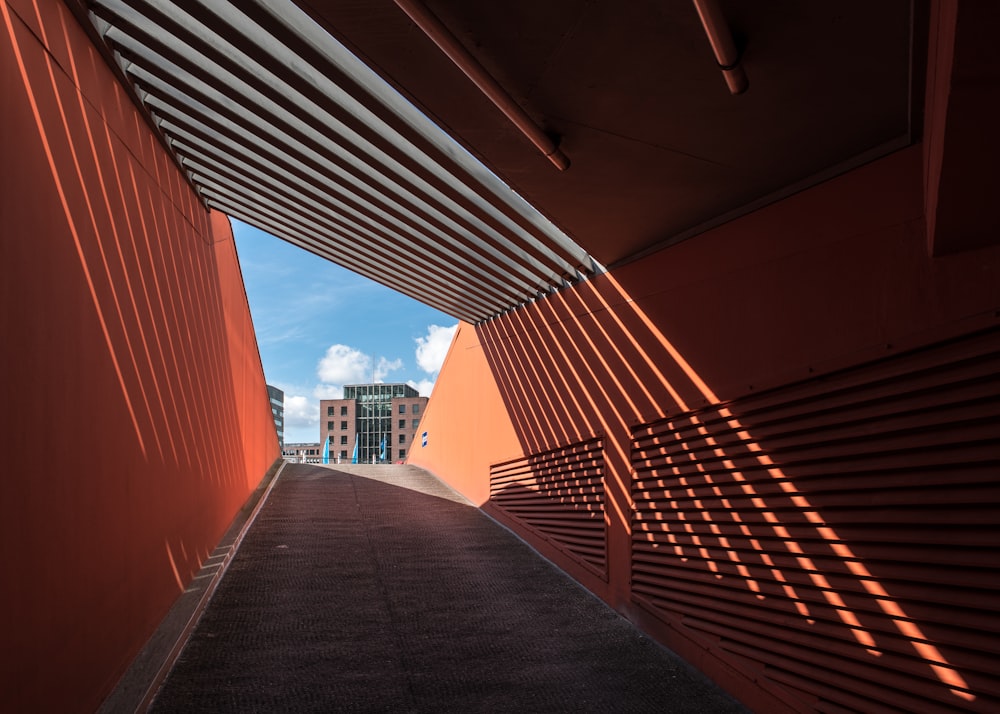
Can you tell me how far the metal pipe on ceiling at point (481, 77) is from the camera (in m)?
3.49

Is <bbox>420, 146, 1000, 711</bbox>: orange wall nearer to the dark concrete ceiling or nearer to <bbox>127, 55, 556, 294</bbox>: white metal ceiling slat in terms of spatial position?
the dark concrete ceiling

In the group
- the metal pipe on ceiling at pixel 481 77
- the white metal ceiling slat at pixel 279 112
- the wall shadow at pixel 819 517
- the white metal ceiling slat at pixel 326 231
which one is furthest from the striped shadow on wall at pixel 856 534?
the white metal ceiling slat at pixel 326 231

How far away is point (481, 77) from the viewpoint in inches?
156

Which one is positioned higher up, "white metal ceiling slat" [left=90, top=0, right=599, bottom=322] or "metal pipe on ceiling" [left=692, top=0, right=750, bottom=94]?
"white metal ceiling slat" [left=90, top=0, right=599, bottom=322]

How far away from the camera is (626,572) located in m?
7.06

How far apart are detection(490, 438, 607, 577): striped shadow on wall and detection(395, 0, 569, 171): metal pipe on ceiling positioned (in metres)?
4.00

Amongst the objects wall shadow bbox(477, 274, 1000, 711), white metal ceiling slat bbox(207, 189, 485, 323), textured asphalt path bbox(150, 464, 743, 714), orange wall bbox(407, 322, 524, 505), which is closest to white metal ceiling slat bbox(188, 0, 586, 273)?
wall shadow bbox(477, 274, 1000, 711)

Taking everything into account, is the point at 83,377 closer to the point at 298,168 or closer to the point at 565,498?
the point at 298,168

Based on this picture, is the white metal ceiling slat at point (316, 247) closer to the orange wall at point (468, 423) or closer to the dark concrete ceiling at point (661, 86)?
the orange wall at point (468, 423)

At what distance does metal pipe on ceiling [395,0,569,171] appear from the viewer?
349 cm

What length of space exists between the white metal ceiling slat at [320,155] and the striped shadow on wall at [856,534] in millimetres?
3008

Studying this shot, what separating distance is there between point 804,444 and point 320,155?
476 cm

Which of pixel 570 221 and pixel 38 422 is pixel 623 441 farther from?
pixel 38 422

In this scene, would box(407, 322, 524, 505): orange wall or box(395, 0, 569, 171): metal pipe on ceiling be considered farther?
box(407, 322, 524, 505): orange wall
